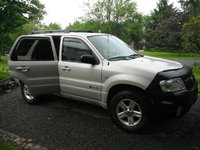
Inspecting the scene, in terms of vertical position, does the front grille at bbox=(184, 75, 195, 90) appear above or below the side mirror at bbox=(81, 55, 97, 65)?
below

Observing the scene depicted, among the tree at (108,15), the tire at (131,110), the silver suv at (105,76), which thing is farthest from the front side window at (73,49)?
the tree at (108,15)

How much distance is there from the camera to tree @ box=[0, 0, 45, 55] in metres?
18.0

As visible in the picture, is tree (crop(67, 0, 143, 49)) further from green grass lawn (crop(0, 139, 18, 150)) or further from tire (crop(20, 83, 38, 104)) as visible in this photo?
green grass lawn (crop(0, 139, 18, 150))

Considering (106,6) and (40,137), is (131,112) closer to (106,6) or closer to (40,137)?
(40,137)

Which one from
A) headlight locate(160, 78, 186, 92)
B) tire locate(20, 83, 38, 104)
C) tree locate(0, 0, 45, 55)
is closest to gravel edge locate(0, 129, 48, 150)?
tire locate(20, 83, 38, 104)

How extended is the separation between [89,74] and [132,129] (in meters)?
1.41

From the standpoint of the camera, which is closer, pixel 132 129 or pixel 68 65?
pixel 132 129

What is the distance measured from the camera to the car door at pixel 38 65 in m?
4.33

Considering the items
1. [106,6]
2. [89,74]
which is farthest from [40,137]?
[106,6]

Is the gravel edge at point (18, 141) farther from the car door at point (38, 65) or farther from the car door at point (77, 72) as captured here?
the car door at point (77, 72)

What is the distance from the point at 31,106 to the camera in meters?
5.02

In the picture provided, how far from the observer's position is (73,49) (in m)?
4.10

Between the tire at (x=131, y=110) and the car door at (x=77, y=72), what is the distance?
49 centimetres

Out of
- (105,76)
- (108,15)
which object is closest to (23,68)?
(105,76)
